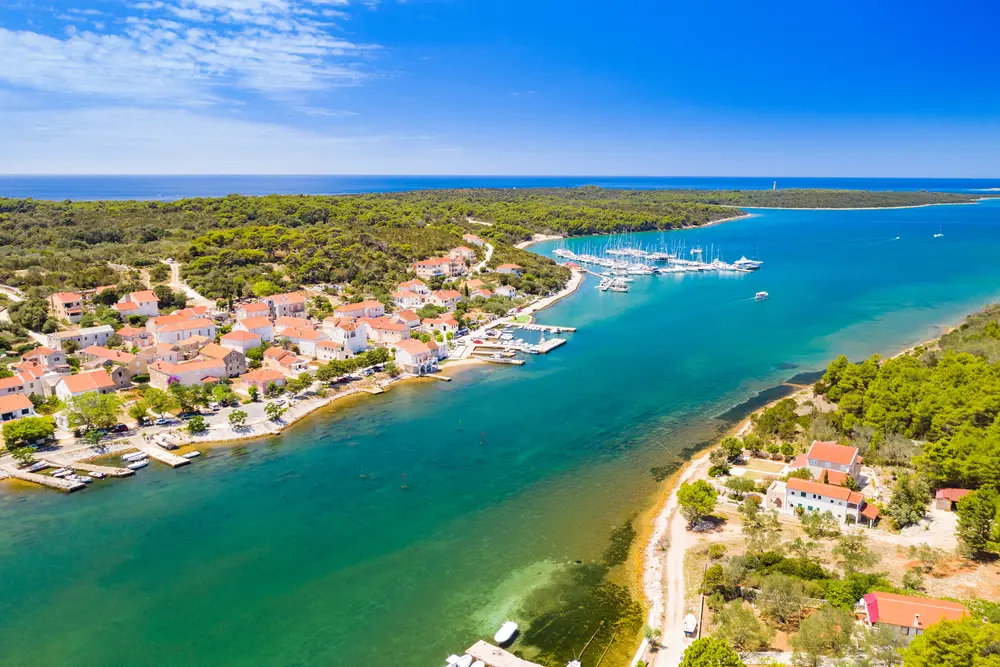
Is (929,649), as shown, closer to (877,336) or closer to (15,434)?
(15,434)

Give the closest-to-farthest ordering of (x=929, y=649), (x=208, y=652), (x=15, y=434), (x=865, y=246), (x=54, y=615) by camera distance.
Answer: (x=929, y=649) → (x=208, y=652) → (x=54, y=615) → (x=15, y=434) → (x=865, y=246)

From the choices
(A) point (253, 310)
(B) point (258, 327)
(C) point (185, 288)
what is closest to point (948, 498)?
(B) point (258, 327)

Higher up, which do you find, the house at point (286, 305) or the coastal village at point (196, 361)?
the house at point (286, 305)

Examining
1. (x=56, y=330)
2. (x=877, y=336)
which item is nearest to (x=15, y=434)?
(x=56, y=330)

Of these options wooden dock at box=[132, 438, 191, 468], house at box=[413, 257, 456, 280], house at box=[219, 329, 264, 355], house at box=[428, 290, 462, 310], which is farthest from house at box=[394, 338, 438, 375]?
house at box=[413, 257, 456, 280]

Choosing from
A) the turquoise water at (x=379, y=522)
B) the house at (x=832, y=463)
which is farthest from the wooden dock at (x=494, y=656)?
the house at (x=832, y=463)

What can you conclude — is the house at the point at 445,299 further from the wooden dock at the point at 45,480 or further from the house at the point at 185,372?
the wooden dock at the point at 45,480
